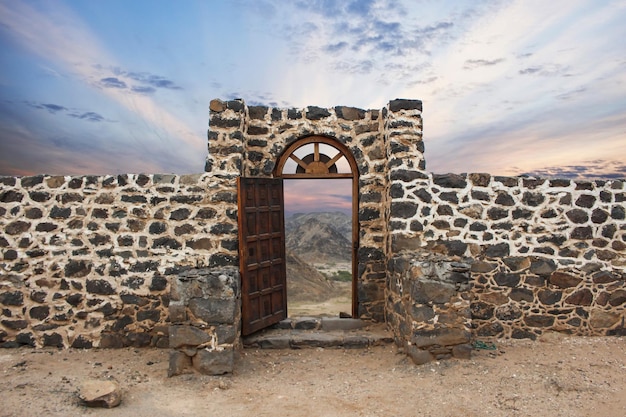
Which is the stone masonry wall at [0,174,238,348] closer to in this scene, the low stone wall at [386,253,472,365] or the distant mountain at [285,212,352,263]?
the low stone wall at [386,253,472,365]

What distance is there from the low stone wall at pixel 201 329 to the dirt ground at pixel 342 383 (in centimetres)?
17

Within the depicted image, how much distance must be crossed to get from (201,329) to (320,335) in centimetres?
193

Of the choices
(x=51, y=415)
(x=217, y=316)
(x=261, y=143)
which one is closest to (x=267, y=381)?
(x=217, y=316)

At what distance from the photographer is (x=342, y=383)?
523 centimetres

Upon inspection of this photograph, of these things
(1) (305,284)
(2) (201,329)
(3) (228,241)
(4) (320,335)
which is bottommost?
(1) (305,284)

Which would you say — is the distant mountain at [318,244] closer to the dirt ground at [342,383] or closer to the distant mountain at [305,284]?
the distant mountain at [305,284]

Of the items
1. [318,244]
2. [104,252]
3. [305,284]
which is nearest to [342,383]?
[104,252]

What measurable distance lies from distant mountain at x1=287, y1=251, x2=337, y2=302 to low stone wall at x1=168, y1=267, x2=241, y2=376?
23.4ft

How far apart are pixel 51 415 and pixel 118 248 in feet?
8.27

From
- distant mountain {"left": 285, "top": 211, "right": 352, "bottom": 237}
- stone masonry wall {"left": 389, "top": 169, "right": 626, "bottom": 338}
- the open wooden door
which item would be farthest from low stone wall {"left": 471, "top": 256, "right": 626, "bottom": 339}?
distant mountain {"left": 285, "top": 211, "right": 352, "bottom": 237}

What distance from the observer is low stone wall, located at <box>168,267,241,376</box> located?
5277 millimetres

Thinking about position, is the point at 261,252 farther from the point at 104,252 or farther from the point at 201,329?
the point at 104,252

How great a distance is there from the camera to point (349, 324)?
6863 mm

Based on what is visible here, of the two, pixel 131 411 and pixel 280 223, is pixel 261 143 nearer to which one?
pixel 280 223
